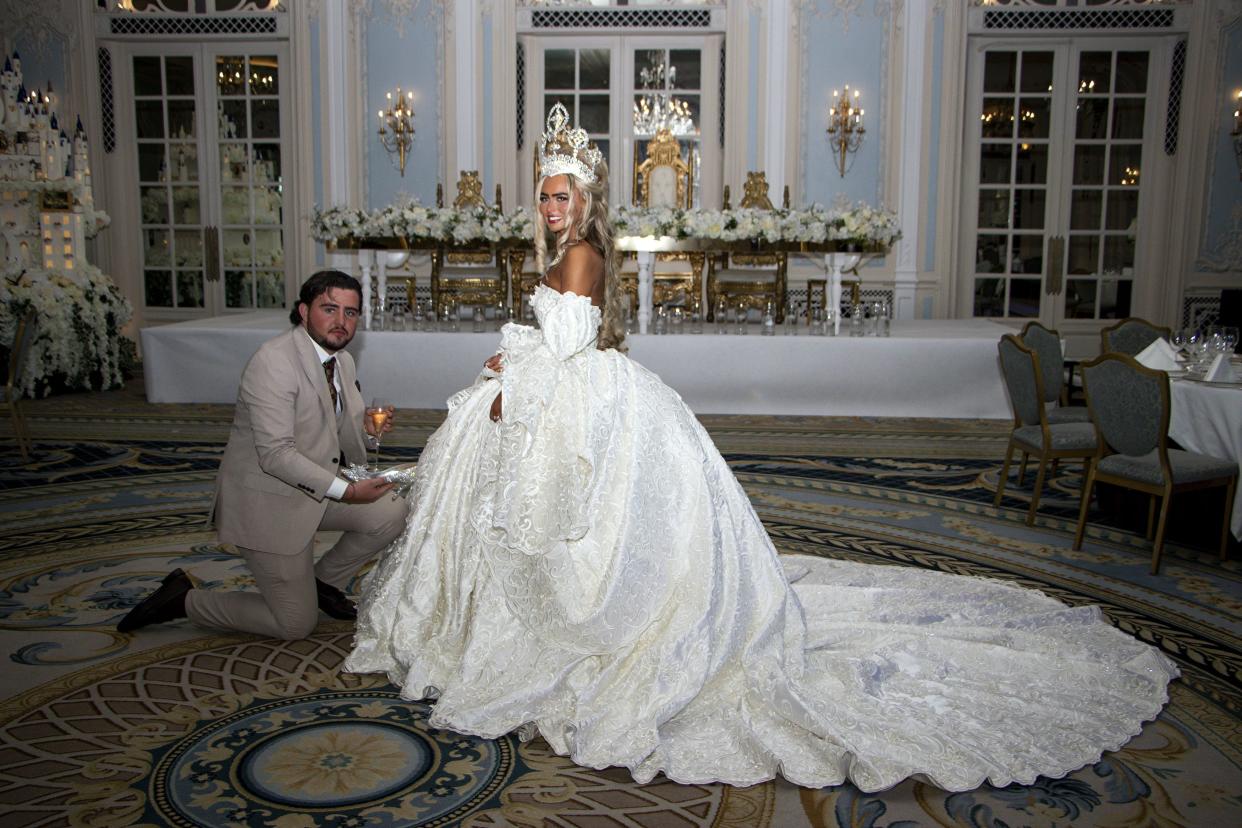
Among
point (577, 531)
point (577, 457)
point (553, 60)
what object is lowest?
point (577, 531)

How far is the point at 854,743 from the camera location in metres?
2.55

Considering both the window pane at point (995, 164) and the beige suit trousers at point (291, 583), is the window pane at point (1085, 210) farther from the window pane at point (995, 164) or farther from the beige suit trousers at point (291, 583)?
the beige suit trousers at point (291, 583)

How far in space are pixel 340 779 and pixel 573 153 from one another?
177 cm

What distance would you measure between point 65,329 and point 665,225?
A: 15.1 ft

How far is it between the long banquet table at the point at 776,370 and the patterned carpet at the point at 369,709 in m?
2.19

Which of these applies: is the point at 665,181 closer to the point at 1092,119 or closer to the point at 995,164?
the point at 995,164

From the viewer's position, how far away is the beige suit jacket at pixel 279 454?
3.10m

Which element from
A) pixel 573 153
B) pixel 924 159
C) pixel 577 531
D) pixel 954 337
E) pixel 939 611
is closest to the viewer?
pixel 577 531

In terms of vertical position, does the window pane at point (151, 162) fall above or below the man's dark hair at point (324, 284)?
above

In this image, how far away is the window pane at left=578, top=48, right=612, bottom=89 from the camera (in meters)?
10.6

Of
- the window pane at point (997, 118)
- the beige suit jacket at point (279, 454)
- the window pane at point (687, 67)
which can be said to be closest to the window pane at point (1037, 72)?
the window pane at point (997, 118)

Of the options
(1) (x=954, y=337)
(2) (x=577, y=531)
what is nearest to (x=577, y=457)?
(2) (x=577, y=531)

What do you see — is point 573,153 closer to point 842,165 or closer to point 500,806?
point 500,806

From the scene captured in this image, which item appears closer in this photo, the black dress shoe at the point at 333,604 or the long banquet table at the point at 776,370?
the black dress shoe at the point at 333,604
